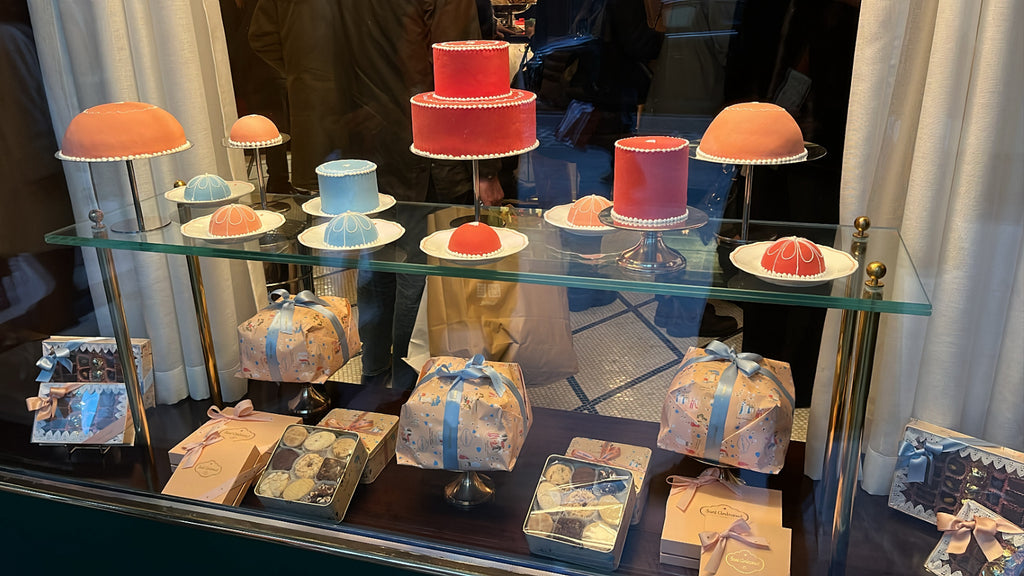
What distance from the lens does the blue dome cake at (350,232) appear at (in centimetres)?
124

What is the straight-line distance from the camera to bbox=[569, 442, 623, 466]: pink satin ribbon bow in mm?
1335

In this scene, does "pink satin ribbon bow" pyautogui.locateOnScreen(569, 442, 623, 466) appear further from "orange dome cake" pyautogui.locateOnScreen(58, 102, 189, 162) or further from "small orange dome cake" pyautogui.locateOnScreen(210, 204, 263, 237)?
"orange dome cake" pyautogui.locateOnScreen(58, 102, 189, 162)

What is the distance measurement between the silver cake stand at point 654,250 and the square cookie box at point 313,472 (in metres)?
0.59

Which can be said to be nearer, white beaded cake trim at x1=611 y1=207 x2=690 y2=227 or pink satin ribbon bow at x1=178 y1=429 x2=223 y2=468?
white beaded cake trim at x1=611 y1=207 x2=690 y2=227

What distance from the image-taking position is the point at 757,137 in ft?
3.53

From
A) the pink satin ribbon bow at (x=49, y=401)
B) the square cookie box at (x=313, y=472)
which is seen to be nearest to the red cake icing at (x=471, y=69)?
the square cookie box at (x=313, y=472)

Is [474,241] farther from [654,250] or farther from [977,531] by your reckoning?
[977,531]

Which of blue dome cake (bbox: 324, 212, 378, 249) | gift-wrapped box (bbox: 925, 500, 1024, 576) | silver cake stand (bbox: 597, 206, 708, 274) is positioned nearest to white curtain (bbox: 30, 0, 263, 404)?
blue dome cake (bbox: 324, 212, 378, 249)

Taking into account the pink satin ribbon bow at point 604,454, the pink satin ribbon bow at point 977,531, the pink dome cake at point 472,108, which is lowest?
the pink satin ribbon bow at point 604,454

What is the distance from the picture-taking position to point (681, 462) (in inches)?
53.0

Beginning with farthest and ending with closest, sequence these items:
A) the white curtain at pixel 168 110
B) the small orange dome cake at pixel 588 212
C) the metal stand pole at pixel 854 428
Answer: the white curtain at pixel 168 110, the small orange dome cake at pixel 588 212, the metal stand pole at pixel 854 428

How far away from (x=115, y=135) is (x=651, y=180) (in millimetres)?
838

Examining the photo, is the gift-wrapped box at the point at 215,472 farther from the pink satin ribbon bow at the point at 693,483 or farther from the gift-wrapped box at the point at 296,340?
the pink satin ribbon bow at the point at 693,483

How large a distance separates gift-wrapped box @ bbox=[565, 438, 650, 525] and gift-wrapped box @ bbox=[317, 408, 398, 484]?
326 mm
